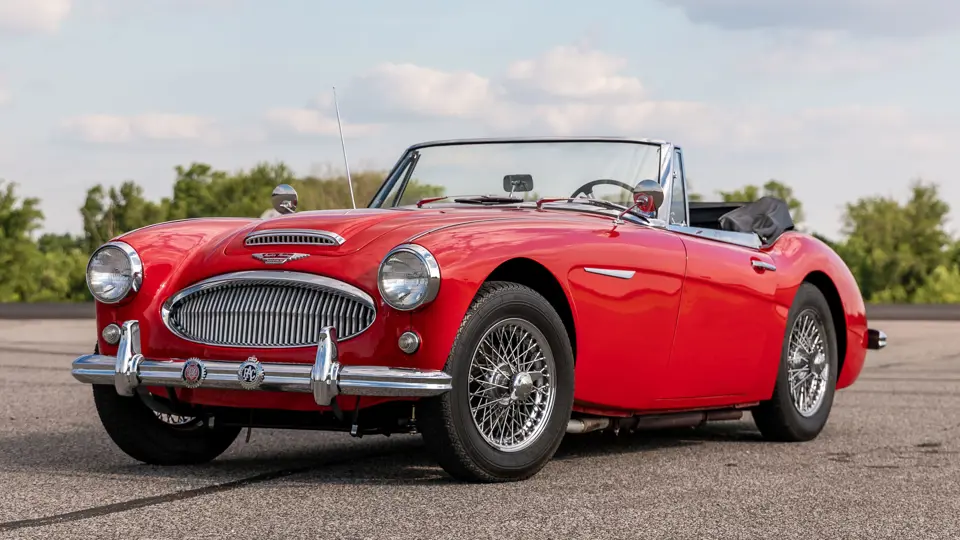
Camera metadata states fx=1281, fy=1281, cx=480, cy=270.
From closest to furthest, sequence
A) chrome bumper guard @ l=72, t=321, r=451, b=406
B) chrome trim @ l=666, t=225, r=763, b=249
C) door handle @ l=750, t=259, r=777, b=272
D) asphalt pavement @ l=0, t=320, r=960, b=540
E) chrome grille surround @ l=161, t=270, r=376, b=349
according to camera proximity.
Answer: asphalt pavement @ l=0, t=320, r=960, b=540, chrome bumper guard @ l=72, t=321, r=451, b=406, chrome grille surround @ l=161, t=270, r=376, b=349, chrome trim @ l=666, t=225, r=763, b=249, door handle @ l=750, t=259, r=777, b=272

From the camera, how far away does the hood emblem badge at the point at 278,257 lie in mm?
4883

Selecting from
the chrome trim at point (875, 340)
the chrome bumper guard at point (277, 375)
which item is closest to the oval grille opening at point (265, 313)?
the chrome bumper guard at point (277, 375)

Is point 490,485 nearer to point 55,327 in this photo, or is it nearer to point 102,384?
point 102,384

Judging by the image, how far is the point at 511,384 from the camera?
16.1 ft

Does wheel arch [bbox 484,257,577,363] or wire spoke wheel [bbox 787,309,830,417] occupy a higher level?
wheel arch [bbox 484,257,577,363]

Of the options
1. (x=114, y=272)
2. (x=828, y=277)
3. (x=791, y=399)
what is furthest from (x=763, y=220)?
(x=114, y=272)

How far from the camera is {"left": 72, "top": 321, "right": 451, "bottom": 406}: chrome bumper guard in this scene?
14.7 ft

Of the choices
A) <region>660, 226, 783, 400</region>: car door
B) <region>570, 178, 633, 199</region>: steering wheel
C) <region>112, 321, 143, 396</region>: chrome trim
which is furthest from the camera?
<region>570, 178, 633, 199</region>: steering wheel

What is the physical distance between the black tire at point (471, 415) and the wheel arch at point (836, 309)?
271cm

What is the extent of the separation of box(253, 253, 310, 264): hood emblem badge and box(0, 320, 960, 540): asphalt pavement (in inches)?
33.6

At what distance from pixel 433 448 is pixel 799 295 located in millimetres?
2970

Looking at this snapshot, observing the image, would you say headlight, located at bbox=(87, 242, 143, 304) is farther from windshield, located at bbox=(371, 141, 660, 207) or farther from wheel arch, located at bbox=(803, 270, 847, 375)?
wheel arch, located at bbox=(803, 270, 847, 375)

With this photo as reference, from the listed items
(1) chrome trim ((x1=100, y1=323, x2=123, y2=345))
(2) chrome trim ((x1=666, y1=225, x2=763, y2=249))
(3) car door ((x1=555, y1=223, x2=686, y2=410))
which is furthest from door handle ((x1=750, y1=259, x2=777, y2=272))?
(1) chrome trim ((x1=100, y1=323, x2=123, y2=345))

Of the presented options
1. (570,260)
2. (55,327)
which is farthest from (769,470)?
(55,327)
